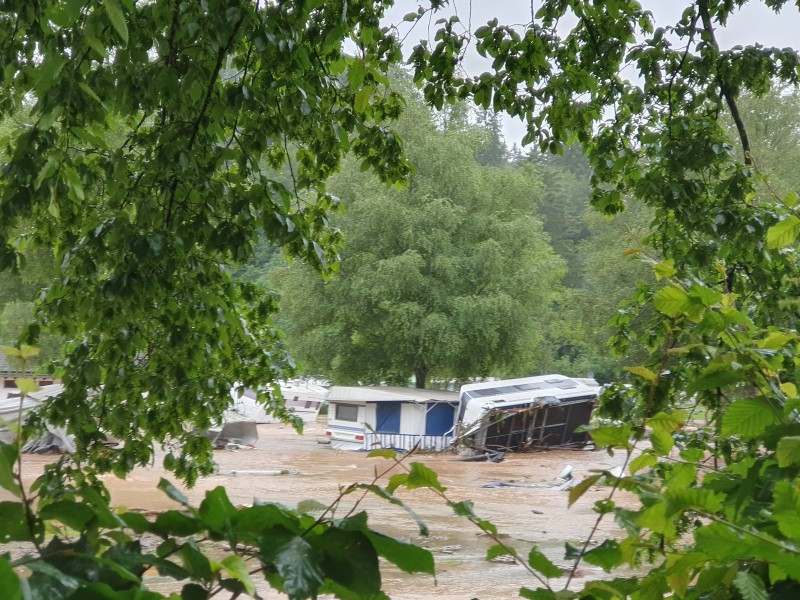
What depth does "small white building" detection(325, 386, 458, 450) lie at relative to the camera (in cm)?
2805

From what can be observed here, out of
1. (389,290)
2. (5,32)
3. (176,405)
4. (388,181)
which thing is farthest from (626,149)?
(389,290)

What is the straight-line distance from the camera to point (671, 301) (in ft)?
4.79

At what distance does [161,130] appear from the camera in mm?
4184

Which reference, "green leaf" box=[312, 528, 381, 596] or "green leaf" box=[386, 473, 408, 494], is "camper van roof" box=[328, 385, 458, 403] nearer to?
"green leaf" box=[386, 473, 408, 494]

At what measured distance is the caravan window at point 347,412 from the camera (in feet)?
95.5

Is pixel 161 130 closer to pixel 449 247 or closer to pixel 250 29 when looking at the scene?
pixel 250 29

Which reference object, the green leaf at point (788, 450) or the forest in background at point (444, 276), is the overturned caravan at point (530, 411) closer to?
the forest in background at point (444, 276)

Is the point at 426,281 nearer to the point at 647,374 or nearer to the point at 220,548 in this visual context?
the point at 647,374

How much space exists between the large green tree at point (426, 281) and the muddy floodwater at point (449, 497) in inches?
138

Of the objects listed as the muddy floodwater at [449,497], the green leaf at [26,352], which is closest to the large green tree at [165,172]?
the green leaf at [26,352]

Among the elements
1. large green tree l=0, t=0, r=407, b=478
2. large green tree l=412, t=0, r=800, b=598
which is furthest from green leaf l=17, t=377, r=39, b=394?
large green tree l=412, t=0, r=800, b=598

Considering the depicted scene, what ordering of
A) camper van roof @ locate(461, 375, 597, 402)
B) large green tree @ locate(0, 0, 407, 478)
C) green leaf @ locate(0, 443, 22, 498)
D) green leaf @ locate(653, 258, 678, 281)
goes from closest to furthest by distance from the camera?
green leaf @ locate(0, 443, 22, 498), green leaf @ locate(653, 258, 678, 281), large green tree @ locate(0, 0, 407, 478), camper van roof @ locate(461, 375, 597, 402)

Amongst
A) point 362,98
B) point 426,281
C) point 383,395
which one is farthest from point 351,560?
point 426,281

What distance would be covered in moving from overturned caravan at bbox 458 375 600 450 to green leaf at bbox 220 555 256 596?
2601 centimetres
